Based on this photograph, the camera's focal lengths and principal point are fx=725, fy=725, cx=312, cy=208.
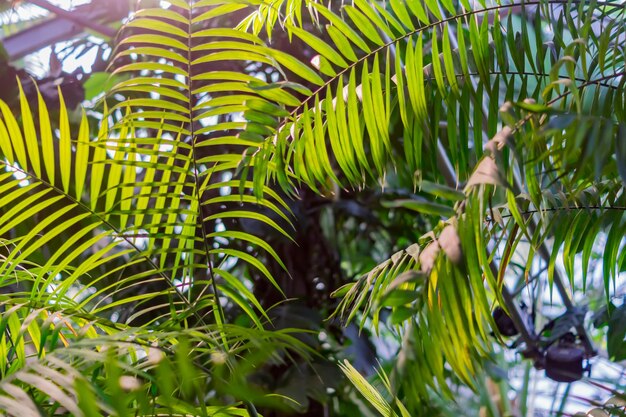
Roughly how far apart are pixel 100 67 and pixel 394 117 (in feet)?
2.61

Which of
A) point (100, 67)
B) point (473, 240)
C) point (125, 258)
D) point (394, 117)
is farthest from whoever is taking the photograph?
point (100, 67)

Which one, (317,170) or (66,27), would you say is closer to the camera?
(317,170)

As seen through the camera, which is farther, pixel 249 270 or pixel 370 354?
pixel 249 270

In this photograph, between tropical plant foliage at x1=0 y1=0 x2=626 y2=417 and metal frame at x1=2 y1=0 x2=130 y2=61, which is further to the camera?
metal frame at x1=2 y1=0 x2=130 y2=61

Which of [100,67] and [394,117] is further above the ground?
[100,67]

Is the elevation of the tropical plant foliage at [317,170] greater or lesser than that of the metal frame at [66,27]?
lesser

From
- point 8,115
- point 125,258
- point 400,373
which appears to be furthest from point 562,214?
point 125,258

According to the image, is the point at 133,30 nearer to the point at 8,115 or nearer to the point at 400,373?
the point at 8,115

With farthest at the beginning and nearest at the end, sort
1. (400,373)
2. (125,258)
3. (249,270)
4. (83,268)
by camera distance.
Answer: (125,258)
(249,270)
(83,268)
(400,373)

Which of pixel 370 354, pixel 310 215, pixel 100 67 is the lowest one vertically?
pixel 370 354

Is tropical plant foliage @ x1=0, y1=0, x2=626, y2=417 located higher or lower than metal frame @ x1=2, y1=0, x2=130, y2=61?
lower

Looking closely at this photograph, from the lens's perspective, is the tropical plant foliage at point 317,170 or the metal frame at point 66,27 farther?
the metal frame at point 66,27

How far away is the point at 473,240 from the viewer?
544 millimetres

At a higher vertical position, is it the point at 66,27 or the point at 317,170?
the point at 66,27
